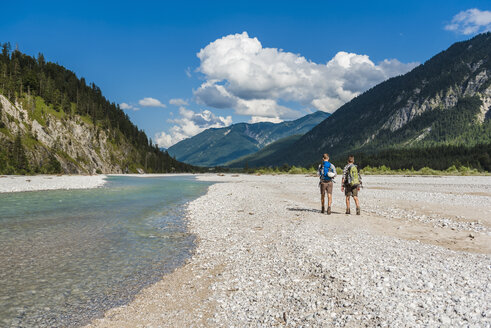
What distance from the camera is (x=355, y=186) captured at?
20516 millimetres

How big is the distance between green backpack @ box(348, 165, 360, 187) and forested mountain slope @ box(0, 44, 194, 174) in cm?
10005

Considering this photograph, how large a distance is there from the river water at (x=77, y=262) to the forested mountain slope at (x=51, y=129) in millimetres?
88881

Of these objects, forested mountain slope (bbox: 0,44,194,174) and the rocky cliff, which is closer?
forested mountain slope (bbox: 0,44,194,174)

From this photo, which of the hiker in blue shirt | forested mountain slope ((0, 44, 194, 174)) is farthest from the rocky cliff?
the hiker in blue shirt

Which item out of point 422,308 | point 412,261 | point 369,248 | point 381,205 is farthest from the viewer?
point 381,205

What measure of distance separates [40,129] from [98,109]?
244 ft

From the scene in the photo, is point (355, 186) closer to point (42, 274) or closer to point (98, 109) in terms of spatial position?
point (42, 274)

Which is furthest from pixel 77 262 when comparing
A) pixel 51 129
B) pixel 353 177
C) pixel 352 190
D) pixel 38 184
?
pixel 51 129

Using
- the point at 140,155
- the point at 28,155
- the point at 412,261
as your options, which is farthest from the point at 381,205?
the point at 140,155

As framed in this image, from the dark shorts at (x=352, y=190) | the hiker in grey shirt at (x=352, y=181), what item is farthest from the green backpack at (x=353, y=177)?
the dark shorts at (x=352, y=190)

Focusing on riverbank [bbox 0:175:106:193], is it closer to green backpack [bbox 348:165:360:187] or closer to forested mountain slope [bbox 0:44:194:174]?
forested mountain slope [bbox 0:44:194:174]

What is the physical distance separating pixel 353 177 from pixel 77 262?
17277 millimetres

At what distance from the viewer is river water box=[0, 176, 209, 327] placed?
8086 millimetres

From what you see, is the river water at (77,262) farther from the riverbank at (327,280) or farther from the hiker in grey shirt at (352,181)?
A: the hiker in grey shirt at (352,181)
